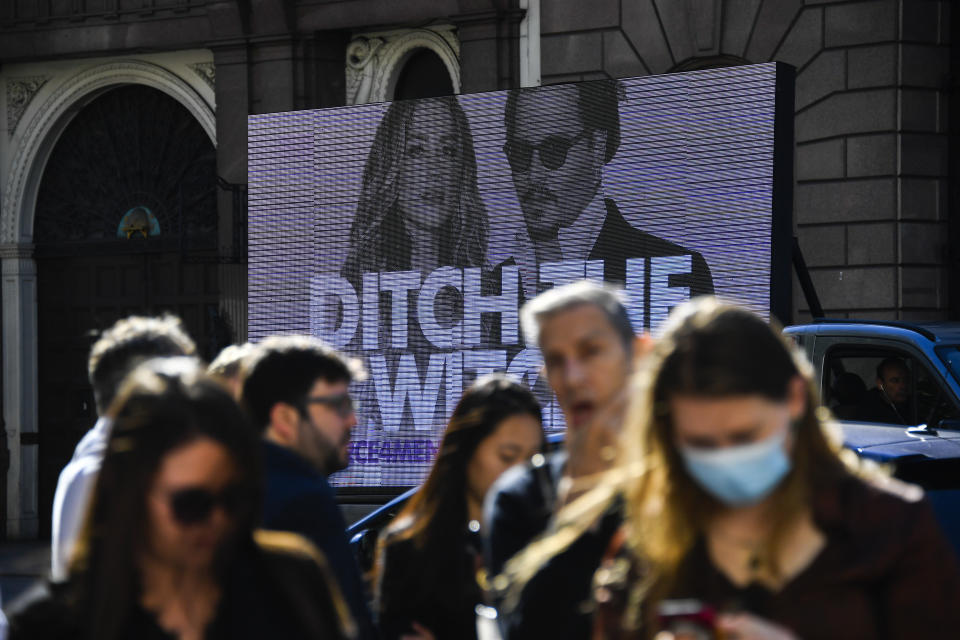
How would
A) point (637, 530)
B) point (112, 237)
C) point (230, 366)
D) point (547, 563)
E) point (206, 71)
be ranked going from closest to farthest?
point (637, 530), point (547, 563), point (230, 366), point (206, 71), point (112, 237)

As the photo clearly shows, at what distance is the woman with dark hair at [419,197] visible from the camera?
13516 millimetres

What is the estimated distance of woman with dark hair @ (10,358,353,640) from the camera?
2.75 meters

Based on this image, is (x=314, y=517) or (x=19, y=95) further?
(x=19, y=95)

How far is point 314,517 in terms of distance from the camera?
3688 millimetres

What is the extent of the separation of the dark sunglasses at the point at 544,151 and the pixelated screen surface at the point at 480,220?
0.05ft

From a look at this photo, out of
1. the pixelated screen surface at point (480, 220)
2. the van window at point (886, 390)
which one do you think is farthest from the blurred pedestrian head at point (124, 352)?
the pixelated screen surface at point (480, 220)

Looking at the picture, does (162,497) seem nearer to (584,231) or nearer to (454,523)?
(454,523)

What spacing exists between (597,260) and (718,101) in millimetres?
1578

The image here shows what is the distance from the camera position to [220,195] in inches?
746

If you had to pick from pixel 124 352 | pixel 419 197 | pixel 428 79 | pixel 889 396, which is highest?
pixel 428 79

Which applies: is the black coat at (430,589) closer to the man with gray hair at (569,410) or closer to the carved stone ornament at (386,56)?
the man with gray hair at (569,410)

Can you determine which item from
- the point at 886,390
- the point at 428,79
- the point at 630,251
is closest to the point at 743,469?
the point at 886,390

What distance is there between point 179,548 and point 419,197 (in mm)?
11173

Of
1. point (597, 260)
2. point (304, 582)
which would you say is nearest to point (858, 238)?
point (597, 260)
